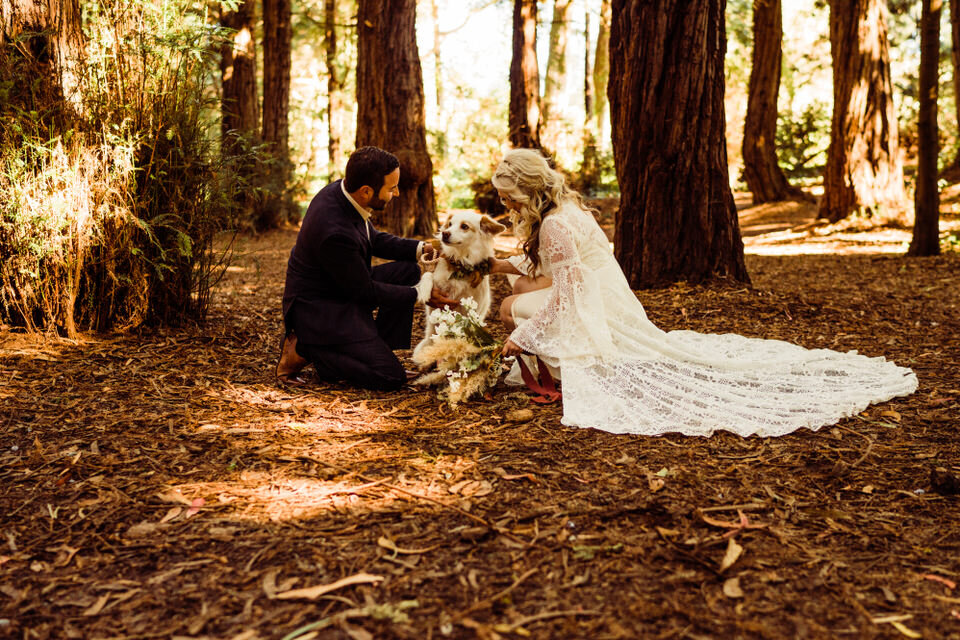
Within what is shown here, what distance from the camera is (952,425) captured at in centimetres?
397

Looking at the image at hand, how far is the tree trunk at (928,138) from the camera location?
8.89 m

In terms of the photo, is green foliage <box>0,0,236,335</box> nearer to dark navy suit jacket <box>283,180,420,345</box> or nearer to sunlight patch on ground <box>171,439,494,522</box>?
dark navy suit jacket <box>283,180,420,345</box>

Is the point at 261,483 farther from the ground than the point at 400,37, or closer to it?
closer to it

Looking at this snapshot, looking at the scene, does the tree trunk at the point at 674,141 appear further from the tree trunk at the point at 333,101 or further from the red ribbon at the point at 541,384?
the tree trunk at the point at 333,101

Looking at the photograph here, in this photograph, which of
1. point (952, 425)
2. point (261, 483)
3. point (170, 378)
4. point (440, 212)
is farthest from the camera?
point (440, 212)

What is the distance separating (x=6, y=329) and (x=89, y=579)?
3.53 m

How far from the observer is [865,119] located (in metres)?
11.8

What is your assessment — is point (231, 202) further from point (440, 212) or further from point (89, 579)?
point (440, 212)

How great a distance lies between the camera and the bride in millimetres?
4113

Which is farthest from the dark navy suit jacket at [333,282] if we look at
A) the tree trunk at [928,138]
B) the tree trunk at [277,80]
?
the tree trunk at [277,80]

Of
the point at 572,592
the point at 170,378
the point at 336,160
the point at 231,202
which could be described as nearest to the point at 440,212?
the point at 336,160

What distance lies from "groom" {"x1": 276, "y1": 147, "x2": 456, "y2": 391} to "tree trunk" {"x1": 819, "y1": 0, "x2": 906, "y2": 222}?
9339 mm

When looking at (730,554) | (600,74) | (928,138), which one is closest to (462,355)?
(730,554)

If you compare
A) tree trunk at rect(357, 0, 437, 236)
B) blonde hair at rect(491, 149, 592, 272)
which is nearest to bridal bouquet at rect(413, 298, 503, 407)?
blonde hair at rect(491, 149, 592, 272)
